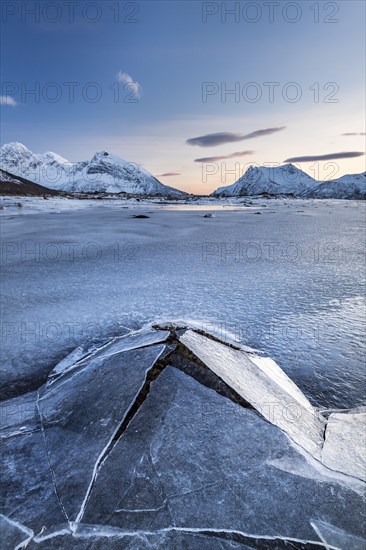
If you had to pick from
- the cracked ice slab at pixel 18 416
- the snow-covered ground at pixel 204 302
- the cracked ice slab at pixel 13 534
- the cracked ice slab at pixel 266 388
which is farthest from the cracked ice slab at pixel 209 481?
the snow-covered ground at pixel 204 302

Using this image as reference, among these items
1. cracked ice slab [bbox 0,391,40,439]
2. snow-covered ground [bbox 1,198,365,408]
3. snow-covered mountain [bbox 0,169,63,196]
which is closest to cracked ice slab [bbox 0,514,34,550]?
cracked ice slab [bbox 0,391,40,439]

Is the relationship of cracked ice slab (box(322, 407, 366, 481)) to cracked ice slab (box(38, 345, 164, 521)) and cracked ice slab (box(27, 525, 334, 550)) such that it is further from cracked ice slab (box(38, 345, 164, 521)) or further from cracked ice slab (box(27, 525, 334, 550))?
cracked ice slab (box(38, 345, 164, 521))

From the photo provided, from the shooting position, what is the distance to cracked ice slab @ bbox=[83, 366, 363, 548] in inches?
69.4

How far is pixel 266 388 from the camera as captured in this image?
2.88 metres

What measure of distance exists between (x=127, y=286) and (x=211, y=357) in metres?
3.80

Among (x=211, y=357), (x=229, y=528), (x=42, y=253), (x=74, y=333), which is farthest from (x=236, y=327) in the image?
(x=42, y=253)

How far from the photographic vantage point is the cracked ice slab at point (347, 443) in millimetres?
2170

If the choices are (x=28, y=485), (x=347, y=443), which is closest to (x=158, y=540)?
(x=28, y=485)

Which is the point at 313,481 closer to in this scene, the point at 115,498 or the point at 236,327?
the point at 115,498

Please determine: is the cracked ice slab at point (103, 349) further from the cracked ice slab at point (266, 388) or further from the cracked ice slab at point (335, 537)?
the cracked ice slab at point (335, 537)

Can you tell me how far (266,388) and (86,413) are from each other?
4.96ft

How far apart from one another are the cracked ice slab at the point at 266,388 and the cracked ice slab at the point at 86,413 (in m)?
0.49

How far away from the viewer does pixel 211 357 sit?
295cm

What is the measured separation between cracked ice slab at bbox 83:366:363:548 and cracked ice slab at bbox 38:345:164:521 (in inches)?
4.2
